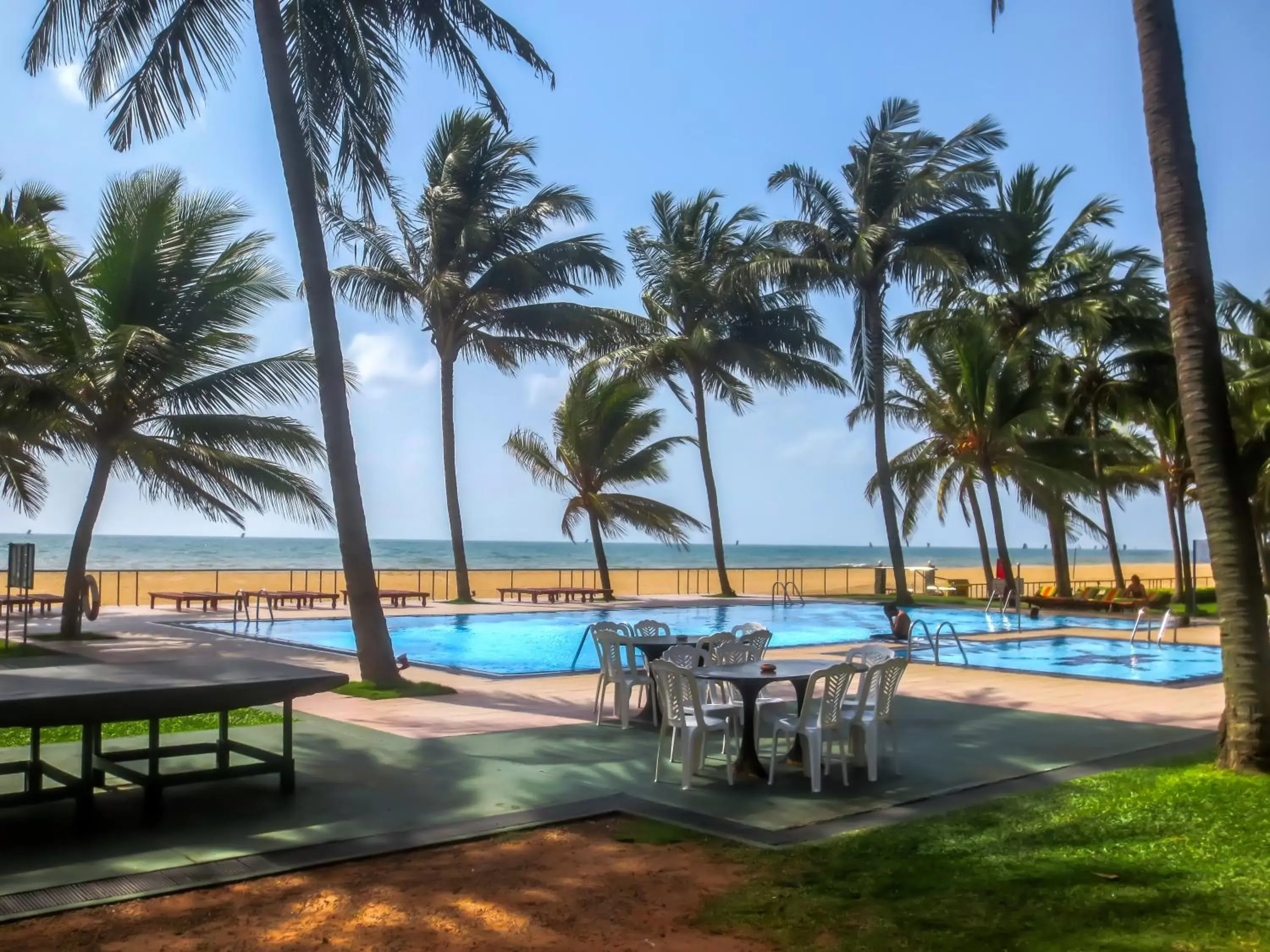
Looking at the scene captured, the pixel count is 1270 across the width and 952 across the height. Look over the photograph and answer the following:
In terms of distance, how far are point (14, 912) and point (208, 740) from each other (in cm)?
→ 423

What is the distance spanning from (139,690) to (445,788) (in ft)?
6.80

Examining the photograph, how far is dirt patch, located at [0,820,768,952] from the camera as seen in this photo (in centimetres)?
441

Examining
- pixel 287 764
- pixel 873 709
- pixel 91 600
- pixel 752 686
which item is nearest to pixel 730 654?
pixel 752 686

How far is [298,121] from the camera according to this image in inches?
477

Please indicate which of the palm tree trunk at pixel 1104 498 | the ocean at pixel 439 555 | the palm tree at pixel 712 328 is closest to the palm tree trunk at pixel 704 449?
the palm tree at pixel 712 328

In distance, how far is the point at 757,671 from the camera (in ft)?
25.7

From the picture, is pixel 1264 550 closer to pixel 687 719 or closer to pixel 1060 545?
pixel 1060 545

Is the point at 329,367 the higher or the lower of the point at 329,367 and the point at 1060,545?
the higher

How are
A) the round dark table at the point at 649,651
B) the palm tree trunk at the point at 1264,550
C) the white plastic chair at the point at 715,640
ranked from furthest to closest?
the palm tree trunk at the point at 1264,550
the white plastic chair at the point at 715,640
the round dark table at the point at 649,651

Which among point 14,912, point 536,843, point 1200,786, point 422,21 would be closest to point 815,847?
point 536,843

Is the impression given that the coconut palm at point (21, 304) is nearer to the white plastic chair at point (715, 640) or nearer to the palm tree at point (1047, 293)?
the white plastic chair at point (715, 640)

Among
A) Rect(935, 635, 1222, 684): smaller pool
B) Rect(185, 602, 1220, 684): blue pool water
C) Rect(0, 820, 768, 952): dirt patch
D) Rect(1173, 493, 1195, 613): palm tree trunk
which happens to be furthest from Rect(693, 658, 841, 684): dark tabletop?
Rect(1173, 493, 1195, 613): palm tree trunk

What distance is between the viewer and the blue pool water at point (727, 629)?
52.9 ft

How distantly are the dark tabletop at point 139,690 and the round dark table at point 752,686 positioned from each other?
2.59m
